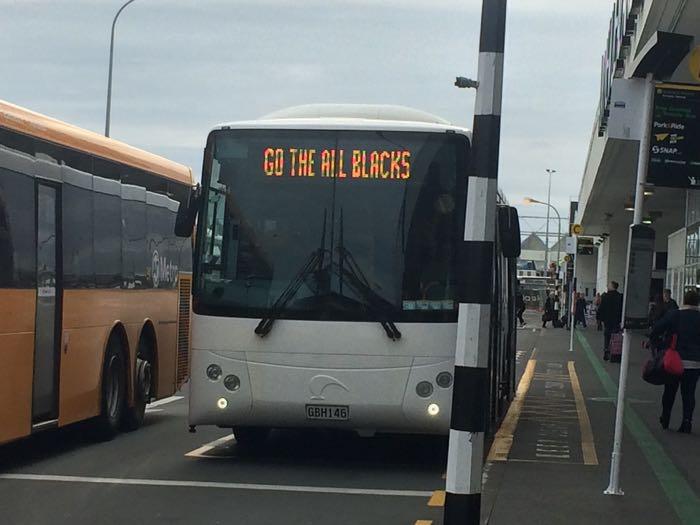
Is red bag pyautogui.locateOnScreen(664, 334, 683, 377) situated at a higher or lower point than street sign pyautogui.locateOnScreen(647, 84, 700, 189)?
lower

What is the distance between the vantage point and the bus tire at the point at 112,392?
12.5 meters

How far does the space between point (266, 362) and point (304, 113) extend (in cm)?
272

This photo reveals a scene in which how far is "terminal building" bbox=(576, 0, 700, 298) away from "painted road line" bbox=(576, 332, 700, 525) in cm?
274

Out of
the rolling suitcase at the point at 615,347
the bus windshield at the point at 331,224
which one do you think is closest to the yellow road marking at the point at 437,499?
the bus windshield at the point at 331,224

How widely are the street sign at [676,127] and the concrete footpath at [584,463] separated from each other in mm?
2907

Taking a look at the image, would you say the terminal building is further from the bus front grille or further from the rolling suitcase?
the bus front grille

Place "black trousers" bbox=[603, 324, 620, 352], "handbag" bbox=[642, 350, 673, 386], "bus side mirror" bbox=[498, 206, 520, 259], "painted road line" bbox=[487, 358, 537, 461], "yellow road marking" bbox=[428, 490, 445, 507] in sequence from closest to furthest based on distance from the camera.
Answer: "yellow road marking" bbox=[428, 490, 445, 507] < "bus side mirror" bbox=[498, 206, 520, 259] < "painted road line" bbox=[487, 358, 537, 461] < "handbag" bbox=[642, 350, 673, 386] < "black trousers" bbox=[603, 324, 620, 352]

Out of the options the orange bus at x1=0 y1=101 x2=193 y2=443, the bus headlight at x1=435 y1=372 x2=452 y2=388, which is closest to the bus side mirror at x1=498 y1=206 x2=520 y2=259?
the bus headlight at x1=435 y1=372 x2=452 y2=388

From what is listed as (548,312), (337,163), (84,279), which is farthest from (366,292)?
(548,312)

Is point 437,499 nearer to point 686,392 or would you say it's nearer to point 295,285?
point 295,285

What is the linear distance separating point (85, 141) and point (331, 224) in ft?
9.55

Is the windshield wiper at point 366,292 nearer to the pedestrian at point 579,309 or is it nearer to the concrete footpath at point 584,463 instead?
the concrete footpath at point 584,463

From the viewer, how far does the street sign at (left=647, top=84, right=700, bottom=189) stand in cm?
1110

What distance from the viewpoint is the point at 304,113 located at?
39.4 ft
